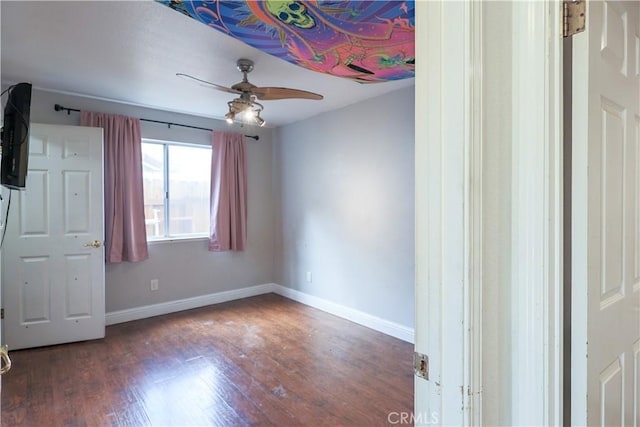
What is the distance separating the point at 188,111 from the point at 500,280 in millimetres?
3887

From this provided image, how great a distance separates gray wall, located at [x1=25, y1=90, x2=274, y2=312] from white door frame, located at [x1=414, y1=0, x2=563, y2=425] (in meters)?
3.67

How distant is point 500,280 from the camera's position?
802 mm

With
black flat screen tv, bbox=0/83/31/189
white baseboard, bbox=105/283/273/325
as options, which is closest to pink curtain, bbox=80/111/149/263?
white baseboard, bbox=105/283/273/325

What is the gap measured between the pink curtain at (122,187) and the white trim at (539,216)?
145 inches

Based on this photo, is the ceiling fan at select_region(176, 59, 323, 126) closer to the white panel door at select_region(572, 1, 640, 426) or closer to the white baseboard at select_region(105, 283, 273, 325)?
the white panel door at select_region(572, 1, 640, 426)

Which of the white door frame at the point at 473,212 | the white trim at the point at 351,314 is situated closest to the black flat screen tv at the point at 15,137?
the white door frame at the point at 473,212

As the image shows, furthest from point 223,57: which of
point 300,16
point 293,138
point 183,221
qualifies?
point 183,221

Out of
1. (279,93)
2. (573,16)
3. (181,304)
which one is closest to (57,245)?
(181,304)

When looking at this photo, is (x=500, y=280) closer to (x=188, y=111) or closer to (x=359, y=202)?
(x=359, y=202)

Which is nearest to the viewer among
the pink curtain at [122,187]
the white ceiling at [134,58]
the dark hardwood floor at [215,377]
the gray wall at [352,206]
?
the white ceiling at [134,58]

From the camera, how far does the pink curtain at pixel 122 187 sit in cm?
342

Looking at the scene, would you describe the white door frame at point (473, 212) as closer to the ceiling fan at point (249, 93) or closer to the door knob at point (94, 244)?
the ceiling fan at point (249, 93)

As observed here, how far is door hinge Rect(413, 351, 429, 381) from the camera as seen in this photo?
0.79 metres

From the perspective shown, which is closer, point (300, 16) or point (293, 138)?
point (300, 16)
